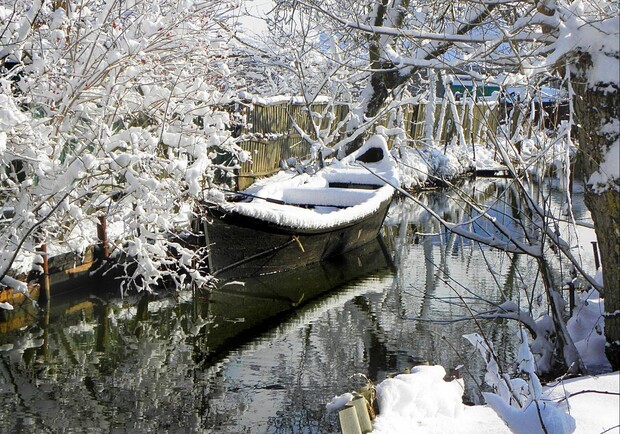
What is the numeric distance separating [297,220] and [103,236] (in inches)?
107

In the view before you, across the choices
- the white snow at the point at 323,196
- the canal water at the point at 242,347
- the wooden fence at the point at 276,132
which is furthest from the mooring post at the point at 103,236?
the wooden fence at the point at 276,132

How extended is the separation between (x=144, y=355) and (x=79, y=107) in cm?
236

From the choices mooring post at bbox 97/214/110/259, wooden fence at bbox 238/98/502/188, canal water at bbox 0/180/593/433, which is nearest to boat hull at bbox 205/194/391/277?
canal water at bbox 0/180/593/433

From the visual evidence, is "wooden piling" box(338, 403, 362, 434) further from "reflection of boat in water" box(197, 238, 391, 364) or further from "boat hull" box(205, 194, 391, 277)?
"boat hull" box(205, 194, 391, 277)

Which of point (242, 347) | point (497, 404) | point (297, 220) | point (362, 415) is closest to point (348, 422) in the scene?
point (362, 415)

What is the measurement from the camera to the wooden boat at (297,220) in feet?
35.6

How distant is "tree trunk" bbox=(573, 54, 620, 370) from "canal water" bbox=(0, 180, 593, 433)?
0.53 meters

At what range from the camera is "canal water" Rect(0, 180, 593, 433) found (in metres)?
6.35

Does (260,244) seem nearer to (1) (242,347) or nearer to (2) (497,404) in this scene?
(1) (242,347)

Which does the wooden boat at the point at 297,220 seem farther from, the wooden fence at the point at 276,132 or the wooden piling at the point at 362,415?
the wooden piling at the point at 362,415

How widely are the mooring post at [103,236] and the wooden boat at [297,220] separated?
47.9 inches

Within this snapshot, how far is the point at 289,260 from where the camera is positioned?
1207 centimetres

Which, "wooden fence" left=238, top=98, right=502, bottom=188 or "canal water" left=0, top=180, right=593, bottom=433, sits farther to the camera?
"wooden fence" left=238, top=98, right=502, bottom=188

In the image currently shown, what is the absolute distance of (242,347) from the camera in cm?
830
